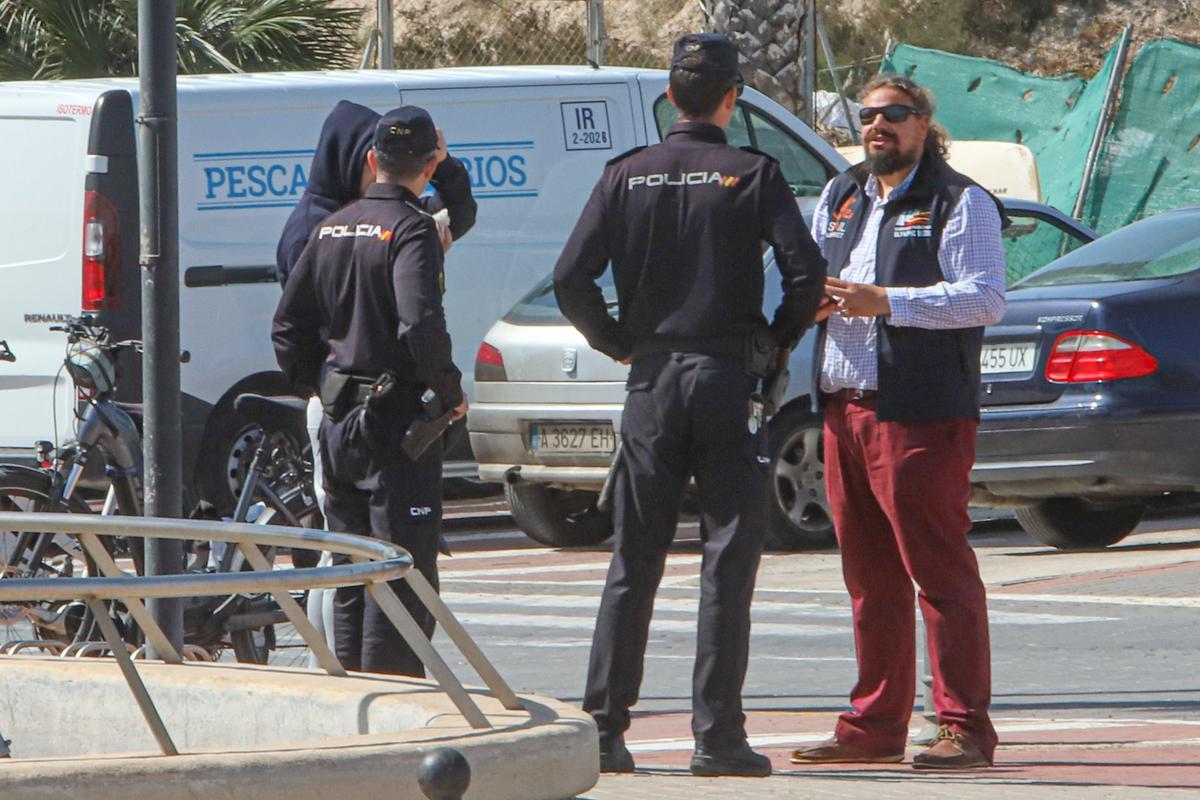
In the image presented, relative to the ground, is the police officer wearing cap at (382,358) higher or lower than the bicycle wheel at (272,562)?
higher

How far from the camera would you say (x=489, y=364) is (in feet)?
39.8

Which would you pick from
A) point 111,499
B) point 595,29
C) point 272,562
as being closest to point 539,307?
point 111,499

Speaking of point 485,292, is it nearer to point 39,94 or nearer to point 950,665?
point 39,94

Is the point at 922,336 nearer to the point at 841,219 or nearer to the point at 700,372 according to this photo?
the point at 841,219

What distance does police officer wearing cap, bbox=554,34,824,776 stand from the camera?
600 centimetres

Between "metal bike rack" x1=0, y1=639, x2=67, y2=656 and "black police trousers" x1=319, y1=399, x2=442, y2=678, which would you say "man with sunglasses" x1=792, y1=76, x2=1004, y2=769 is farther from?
"metal bike rack" x1=0, y1=639, x2=67, y2=656

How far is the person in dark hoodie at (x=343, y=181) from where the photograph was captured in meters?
7.01

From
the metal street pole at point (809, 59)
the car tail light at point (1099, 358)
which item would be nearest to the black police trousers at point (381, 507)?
the car tail light at point (1099, 358)

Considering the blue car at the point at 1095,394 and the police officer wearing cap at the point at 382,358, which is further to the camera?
the blue car at the point at 1095,394

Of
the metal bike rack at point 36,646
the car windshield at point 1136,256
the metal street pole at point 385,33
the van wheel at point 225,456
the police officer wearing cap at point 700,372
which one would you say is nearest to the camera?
the police officer wearing cap at point 700,372

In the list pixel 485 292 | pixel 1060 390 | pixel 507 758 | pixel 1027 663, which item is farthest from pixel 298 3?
pixel 507 758

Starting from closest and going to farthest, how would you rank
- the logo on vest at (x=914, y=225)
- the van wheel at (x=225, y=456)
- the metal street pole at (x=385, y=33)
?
1. the logo on vest at (x=914, y=225)
2. the van wheel at (x=225, y=456)
3. the metal street pole at (x=385, y=33)

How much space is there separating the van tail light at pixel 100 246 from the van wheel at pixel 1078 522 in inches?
178

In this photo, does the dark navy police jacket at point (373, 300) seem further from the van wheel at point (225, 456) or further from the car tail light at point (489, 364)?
the car tail light at point (489, 364)
